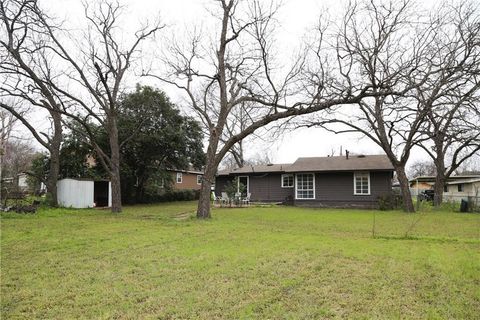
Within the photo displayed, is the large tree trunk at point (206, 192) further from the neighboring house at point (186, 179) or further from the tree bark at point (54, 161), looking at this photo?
the neighboring house at point (186, 179)

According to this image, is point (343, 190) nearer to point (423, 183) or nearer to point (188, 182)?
point (188, 182)

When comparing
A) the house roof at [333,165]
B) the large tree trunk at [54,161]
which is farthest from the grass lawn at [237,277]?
the house roof at [333,165]

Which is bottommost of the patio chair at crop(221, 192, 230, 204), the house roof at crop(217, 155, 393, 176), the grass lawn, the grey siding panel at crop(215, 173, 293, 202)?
the grass lawn

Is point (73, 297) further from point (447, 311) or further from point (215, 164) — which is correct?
point (215, 164)

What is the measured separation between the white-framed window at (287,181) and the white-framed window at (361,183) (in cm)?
464

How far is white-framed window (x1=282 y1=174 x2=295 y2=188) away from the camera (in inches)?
1050

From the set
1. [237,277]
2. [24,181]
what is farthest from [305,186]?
[24,181]

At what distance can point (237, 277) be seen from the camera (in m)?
5.20

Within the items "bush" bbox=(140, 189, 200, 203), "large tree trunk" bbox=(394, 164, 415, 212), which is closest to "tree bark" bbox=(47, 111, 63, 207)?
"bush" bbox=(140, 189, 200, 203)

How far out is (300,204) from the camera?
83.0 feet

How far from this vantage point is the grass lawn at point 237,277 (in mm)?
3887

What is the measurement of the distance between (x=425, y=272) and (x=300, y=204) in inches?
781

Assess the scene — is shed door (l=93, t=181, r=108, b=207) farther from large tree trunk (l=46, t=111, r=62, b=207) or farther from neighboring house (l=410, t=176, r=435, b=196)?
neighboring house (l=410, t=176, r=435, b=196)

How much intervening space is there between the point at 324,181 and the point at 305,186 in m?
1.40
